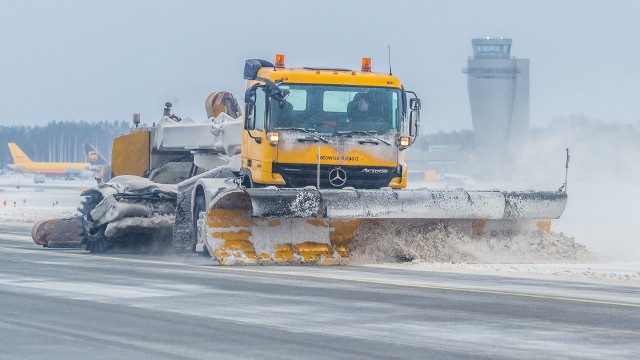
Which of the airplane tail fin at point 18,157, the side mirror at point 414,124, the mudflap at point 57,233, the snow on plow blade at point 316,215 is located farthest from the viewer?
the airplane tail fin at point 18,157

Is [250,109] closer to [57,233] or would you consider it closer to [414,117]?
[414,117]

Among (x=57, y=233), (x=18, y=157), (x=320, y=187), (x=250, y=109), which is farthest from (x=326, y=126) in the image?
(x=18, y=157)

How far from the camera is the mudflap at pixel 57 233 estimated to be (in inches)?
1003

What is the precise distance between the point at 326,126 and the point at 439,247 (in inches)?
101

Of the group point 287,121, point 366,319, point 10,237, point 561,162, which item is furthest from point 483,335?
point 561,162

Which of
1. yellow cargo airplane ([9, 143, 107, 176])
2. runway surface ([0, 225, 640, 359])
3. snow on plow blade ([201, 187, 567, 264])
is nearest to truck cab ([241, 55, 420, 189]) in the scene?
snow on plow blade ([201, 187, 567, 264])

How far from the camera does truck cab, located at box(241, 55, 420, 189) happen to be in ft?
65.2

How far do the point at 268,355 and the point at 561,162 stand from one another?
323ft

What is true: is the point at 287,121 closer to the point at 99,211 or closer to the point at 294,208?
the point at 294,208

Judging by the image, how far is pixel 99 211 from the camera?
23375 mm

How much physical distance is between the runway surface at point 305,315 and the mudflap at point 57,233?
22.8ft

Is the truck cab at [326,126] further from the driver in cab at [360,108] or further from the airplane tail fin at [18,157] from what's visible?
the airplane tail fin at [18,157]

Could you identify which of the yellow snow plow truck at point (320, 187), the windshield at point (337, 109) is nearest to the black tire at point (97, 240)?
the yellow snow plow truck at point (320, 187)

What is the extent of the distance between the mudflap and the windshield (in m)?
7.11
